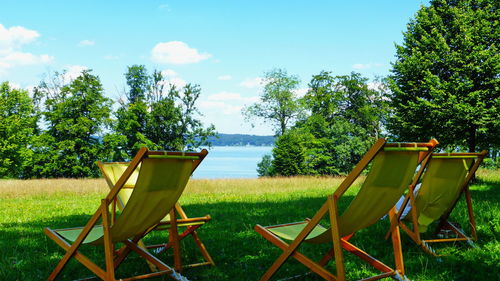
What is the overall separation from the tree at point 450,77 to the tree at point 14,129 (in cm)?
3263

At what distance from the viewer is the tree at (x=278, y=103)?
45750 millimetres

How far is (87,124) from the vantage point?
37500 millimetres

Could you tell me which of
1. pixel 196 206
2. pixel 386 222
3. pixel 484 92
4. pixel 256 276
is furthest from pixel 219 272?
pixel 484 92

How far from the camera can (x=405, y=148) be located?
2910 mm

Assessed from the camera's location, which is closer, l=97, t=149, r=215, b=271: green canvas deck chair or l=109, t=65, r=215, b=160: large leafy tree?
l=97, t=149, r=215, b=271: green canvas deck chair

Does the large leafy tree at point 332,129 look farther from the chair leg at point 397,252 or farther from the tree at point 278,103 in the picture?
the chair leg at point 397,252

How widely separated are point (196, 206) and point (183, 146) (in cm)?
3240

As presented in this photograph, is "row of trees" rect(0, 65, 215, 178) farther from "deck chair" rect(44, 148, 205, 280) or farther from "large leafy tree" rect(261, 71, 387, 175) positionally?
"deck chair" rect(44, 148, 205, 280)

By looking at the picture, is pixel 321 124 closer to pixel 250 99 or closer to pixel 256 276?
pixel 250 99

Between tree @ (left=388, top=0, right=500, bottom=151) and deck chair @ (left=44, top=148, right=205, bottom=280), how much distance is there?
14.3 meters

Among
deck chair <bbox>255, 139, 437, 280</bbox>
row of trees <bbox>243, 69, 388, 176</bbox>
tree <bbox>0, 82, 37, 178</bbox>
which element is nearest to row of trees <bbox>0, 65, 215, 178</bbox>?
tree <bbox>0, 82, 37, 178</bbox>

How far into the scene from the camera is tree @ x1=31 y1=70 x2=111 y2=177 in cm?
3722

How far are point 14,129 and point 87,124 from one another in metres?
6.67

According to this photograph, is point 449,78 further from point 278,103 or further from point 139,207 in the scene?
point 278,103
